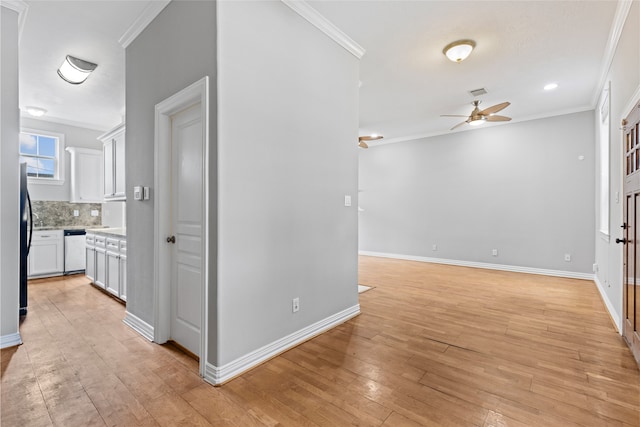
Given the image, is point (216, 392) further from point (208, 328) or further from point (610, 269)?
point (610, 269)

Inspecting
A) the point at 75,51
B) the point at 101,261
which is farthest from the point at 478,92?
the point at 101,261

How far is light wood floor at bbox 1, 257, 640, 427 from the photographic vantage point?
5.78 feet

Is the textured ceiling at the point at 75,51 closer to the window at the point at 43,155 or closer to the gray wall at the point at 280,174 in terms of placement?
the window at the point at 43,155

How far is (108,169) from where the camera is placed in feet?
15.8

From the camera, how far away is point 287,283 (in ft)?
8.59

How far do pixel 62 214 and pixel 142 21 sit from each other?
488 cm

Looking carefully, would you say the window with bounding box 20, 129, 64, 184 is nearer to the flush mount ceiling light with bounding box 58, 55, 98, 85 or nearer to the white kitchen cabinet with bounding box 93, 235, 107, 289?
the white kitchen cabinet with bounding box 93, 235, 107, 289

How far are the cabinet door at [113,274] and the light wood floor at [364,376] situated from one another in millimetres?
405

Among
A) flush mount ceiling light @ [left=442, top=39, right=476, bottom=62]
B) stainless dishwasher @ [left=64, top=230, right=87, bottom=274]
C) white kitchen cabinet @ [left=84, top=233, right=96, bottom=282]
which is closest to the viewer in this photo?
flush mount ceiling light @ [left=442, top=39, right=476, bottom=62]

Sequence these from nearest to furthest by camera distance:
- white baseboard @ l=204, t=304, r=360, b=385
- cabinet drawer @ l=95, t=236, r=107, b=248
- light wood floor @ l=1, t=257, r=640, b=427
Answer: light wood floor @ l=1, t=257, r=640, b=427 → white baseboard @ l=204, t=304, r=360, b=385 → cabinet drawer @ l=95, t=236, r=107, b=248

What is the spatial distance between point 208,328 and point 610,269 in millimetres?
4521

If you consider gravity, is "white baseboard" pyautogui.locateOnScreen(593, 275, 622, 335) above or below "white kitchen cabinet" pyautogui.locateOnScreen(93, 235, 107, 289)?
below

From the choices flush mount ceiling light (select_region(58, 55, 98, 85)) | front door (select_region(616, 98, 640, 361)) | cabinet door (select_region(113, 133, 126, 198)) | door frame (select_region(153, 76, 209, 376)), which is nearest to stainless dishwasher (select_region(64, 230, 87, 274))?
cabinet door (select_region(113, 133, 126, 198))

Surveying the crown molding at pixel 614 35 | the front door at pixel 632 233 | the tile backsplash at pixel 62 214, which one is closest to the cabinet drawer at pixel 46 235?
the tile backsplash at pixel 62 214
